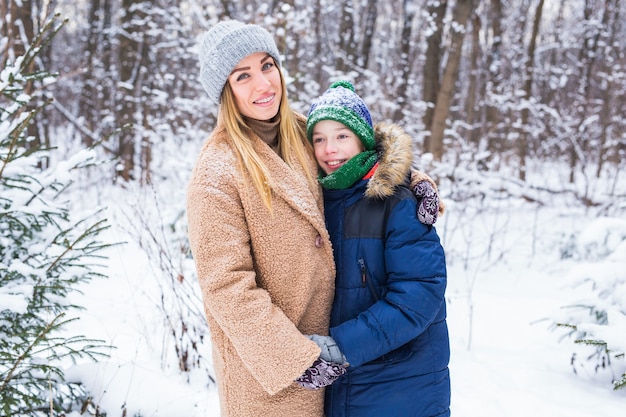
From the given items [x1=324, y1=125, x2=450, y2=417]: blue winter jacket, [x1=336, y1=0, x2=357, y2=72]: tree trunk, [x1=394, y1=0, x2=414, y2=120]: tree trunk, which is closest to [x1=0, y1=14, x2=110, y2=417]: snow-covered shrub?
[x1=324, y1=125, x2=450, y2=417]: blue winter jacket

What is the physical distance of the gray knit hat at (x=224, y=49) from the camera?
1.69 meters

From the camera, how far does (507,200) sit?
8695 mm

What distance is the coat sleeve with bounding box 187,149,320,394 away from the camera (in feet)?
4.74

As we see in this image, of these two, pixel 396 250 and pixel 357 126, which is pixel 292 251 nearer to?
pixel 396 250

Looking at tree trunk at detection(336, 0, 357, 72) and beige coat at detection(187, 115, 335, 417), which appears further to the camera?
tree trunk at detection(336, 0, 357, 72)

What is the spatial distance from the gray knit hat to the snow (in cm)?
165

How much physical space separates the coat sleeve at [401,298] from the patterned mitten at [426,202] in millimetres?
30

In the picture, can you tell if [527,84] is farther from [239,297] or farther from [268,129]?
[239,297]

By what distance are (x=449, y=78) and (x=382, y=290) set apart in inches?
249

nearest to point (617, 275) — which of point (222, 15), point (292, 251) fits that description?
point (292, 251)

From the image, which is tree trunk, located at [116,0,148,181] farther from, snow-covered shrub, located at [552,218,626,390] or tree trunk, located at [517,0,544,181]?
snow-covered shrub, located at [552,218,626,390]

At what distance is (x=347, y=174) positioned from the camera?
5.53 feet

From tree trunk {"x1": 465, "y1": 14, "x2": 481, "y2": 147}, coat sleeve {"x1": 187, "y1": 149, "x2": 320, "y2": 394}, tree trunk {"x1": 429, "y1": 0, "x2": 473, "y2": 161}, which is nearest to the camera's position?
coat sleeve {"x1": 187, "y1": 149, "x2": 320, "y2": 394}

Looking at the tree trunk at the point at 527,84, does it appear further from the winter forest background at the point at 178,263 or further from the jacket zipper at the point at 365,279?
the jacket zipper at the point at 365,279
